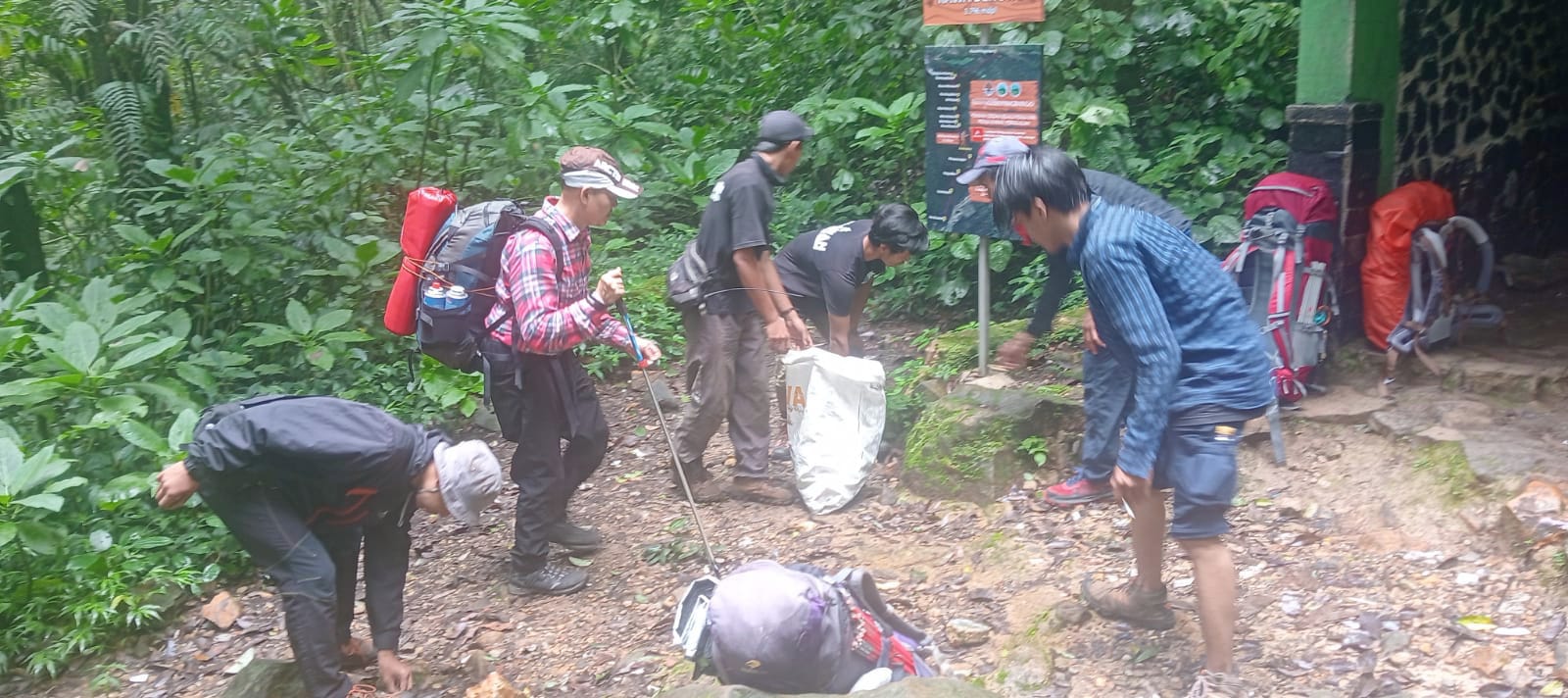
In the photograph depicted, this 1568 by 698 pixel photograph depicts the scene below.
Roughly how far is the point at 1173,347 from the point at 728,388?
2.69m

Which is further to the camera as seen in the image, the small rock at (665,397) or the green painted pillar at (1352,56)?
the small rock at (665,397)

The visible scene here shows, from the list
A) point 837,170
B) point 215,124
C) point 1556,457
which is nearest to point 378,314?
point 215,124

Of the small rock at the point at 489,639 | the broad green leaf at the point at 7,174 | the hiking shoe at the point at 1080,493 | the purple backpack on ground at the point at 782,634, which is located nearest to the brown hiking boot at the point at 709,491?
the small rock at the point at 489,639

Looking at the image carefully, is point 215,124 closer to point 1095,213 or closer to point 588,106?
point 588,106

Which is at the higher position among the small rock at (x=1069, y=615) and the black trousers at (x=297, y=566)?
the black trousers at (x=297, y=566)

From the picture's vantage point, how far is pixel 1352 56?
17.6ft

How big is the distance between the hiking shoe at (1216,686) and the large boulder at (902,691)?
0.84 metres

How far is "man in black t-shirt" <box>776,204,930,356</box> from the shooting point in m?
5.20

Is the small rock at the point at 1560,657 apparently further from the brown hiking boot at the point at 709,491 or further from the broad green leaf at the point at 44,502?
the broad green leaf at the point at 44,502

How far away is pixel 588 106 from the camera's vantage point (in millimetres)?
7492

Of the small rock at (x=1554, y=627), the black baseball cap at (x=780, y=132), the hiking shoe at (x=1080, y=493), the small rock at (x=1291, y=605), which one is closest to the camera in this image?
the small rock at (x=1554, y=627)

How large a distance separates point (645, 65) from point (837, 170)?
10.6 feet

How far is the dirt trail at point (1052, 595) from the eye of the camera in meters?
3.76

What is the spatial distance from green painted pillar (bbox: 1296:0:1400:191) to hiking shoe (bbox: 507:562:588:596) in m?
4.25
